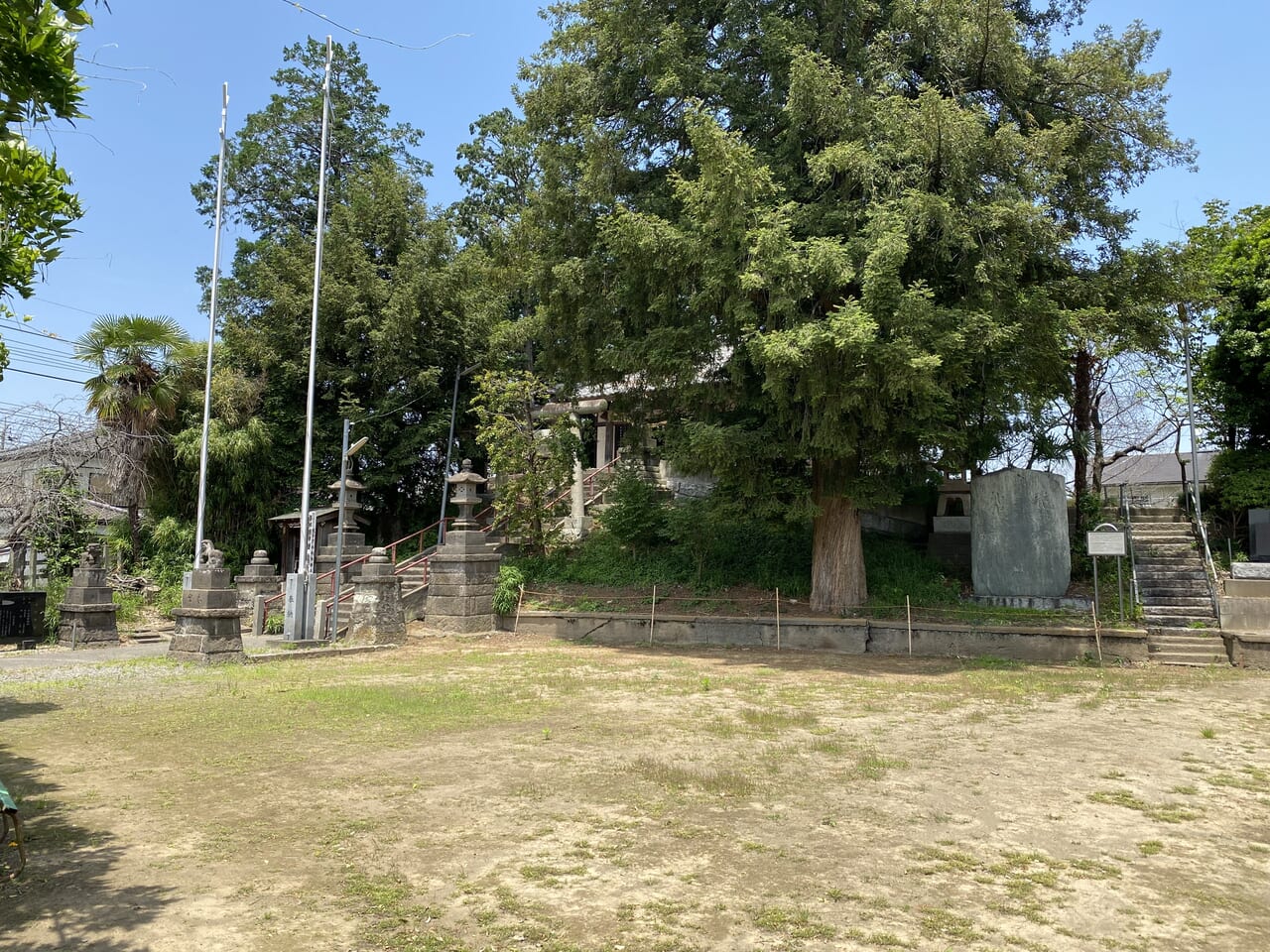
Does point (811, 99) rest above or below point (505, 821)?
above

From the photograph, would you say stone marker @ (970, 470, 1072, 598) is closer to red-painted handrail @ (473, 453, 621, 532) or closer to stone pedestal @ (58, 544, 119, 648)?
red-painted handrail @ (473, 453, 621, 532)

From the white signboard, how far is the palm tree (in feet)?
78.4

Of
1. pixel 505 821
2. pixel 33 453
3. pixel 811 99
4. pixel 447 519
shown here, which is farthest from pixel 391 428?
pixel 505 821

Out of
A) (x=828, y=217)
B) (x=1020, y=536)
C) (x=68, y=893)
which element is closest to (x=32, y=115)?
(x=68, y=893)

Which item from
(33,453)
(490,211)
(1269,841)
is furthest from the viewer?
(490,211)

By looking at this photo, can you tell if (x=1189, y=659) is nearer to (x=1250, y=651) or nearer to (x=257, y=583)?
(x=1250, y=651)

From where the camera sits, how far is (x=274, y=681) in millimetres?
12414

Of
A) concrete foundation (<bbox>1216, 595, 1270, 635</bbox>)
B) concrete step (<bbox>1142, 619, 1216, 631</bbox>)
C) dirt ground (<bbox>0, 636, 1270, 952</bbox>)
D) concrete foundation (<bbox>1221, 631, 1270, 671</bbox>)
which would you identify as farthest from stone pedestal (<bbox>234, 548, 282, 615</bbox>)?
concrete foundation (<bbox>1216, 595, 1270, 635</bbox>)

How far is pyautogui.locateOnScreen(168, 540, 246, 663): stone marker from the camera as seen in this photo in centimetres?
1406

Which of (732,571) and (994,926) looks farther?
(732,571)

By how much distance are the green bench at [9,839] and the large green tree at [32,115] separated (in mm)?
2776

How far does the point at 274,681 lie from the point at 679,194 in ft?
34.7

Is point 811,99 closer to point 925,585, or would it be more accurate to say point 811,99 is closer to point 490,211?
point 925,585

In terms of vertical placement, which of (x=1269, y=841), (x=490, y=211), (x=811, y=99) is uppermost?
(x=490, y=211)
